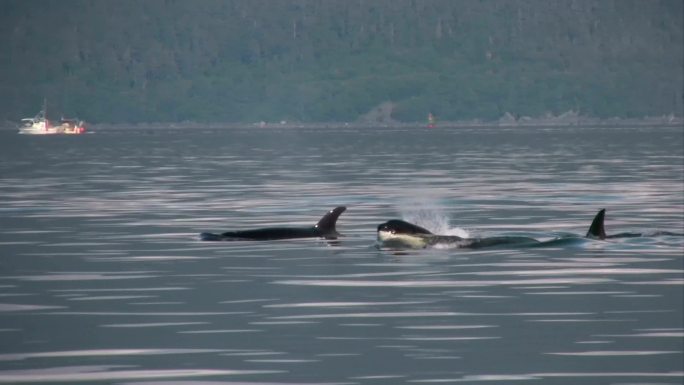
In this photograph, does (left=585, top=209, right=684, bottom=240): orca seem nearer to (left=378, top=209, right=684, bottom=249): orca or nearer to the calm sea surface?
(left=378, top=209, right=684, bottom=249): orca

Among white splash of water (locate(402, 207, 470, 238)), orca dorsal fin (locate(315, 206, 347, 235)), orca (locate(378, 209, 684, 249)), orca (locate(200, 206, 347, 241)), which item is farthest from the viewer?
white splash of water (locate(402, 207, 470, 238))

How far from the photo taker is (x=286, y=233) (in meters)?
46.0

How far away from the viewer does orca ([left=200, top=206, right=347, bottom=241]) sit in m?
45.4

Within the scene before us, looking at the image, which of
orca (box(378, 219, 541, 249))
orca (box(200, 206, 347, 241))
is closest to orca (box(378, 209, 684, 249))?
orca (box(378, 219, 541, 249))

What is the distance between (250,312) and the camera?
29.8 m

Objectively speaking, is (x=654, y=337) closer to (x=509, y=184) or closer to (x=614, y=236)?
(x=614, y=236)

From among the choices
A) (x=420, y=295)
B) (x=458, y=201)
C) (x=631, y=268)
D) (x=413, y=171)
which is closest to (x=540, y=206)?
(x=458, y=201)

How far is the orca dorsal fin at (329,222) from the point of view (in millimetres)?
45969

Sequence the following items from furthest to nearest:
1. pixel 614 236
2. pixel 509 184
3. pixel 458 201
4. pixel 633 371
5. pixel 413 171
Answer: pixel 413 171, pixel 509 184, pixel 458 201, pixel 614 236, pixel 633 371

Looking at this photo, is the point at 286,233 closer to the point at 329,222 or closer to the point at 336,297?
the point at 329,222

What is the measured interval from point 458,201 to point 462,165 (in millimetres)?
49402

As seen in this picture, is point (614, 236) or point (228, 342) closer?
point (228, 342)

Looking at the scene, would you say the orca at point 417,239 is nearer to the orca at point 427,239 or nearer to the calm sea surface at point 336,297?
the orca at point 427,239

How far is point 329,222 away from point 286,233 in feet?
3.74
